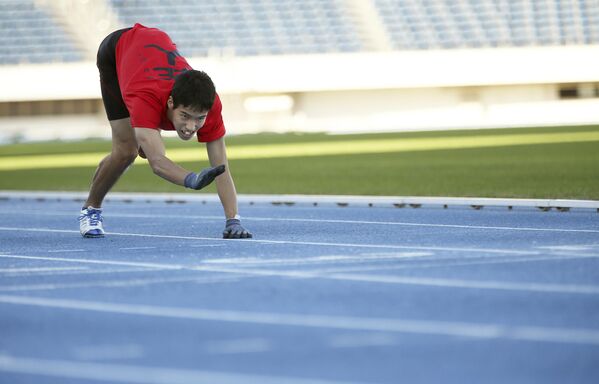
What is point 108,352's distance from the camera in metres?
4.71

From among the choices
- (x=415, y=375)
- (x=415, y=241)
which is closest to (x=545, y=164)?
(x=415, y=241)

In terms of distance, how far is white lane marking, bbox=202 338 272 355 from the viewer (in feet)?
15.4

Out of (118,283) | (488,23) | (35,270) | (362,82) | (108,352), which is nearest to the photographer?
(108,352)

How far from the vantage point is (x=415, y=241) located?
9.06 metres

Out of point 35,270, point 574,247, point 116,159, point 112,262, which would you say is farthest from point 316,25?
point 35,270

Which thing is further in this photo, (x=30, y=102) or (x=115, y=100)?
(x=30, y=102)

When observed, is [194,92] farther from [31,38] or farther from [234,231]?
[31,38]

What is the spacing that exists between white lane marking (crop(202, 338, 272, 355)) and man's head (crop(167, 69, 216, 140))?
3.75m

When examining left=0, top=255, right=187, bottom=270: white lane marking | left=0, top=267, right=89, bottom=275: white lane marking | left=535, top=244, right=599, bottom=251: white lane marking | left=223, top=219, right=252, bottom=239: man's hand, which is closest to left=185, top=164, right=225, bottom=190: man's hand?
left=0, top=255, right=187, bottom=270: white lane marking

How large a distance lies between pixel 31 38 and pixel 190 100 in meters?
49.0

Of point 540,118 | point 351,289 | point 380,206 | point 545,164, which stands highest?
point 540,118

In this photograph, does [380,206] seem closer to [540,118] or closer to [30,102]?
[540,118]

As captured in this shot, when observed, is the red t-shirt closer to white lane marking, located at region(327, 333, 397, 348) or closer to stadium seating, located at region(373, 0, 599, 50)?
white lane marking, located at region(327, 333, 397, 348)

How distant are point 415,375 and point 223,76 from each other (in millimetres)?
49838
